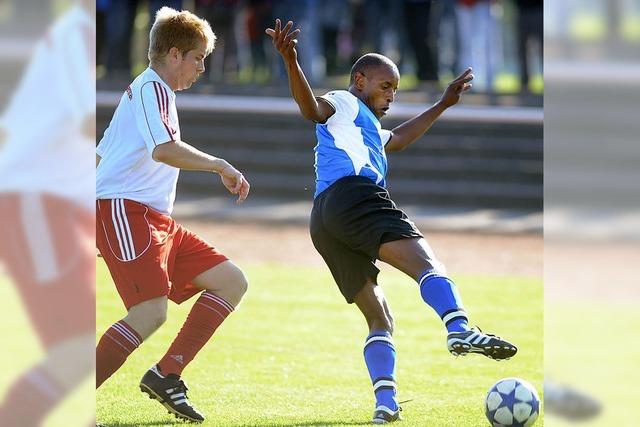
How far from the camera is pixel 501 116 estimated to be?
52.4ft

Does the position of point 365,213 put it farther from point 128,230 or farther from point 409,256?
point 128,230

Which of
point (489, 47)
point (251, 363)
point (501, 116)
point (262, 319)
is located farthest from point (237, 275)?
point (489, 47)

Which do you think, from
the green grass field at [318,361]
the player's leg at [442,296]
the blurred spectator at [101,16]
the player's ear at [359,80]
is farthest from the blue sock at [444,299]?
the blurred spectator at [101,16]

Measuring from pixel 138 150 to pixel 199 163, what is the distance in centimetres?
46

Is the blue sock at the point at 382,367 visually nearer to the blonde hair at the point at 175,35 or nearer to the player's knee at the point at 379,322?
the player's knee at the point at 379,322

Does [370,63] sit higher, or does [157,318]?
[370,63]

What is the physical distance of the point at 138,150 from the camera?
474 cm

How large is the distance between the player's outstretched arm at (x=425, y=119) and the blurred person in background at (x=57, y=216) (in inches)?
138

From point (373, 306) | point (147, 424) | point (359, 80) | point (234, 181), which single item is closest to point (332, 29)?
point (359, 80)

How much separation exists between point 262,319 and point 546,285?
645 centimetres

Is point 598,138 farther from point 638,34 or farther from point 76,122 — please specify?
point 76,122

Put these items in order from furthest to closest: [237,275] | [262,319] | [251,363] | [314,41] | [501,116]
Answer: [314,41] → [501,116] → [262,319] → [251,363] → [237,275]

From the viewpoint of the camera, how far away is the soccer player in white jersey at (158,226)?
4613 millimetres

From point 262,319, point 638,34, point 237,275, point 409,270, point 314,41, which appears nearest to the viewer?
point 638,34
